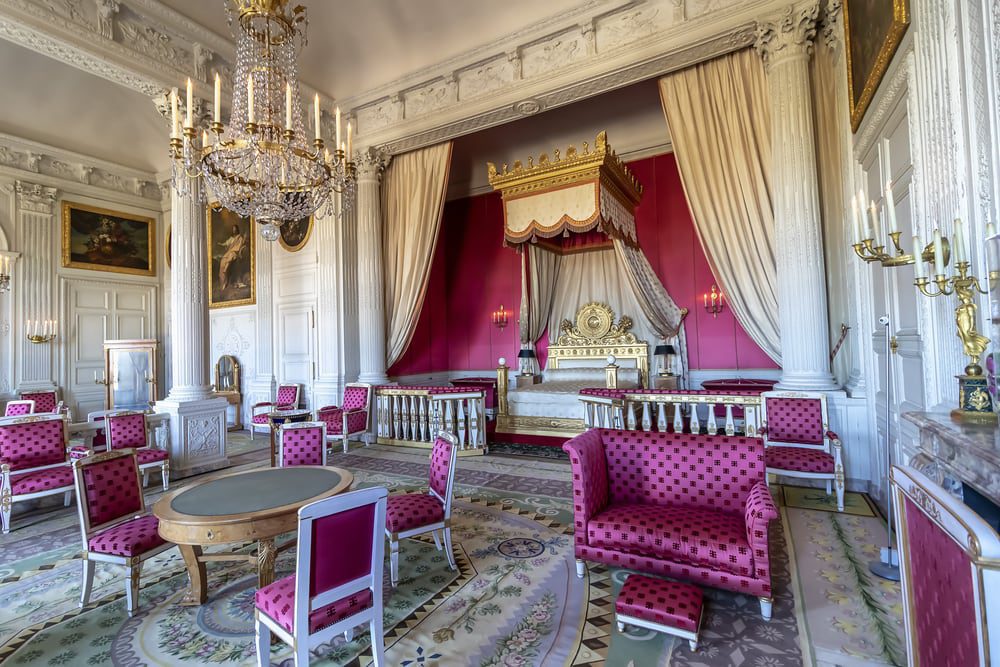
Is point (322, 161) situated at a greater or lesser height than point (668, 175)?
lesser

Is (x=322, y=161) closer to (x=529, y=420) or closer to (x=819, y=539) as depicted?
(x=529, y=420)

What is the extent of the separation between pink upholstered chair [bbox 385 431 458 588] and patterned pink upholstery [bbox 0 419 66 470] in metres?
3.73

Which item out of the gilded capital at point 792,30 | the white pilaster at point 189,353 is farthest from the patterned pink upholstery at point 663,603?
the white pilaster at point 189,353

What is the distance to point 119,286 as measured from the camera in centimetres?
974

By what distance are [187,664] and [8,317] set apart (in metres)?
9.55

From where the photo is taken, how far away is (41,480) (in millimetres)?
3979

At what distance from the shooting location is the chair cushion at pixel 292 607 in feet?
5.92

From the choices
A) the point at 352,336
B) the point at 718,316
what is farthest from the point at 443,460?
the point at 718,316

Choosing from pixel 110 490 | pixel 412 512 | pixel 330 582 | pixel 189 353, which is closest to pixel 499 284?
pixel 189 353

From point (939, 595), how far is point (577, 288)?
7.50m

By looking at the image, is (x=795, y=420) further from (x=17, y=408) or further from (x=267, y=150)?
(x=17, y=408)

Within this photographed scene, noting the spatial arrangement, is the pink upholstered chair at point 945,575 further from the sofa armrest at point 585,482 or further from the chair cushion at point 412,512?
the chair cushion at point 412,512

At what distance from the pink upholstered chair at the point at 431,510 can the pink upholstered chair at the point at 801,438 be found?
2.58 m

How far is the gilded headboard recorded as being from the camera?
7785 millimetres
